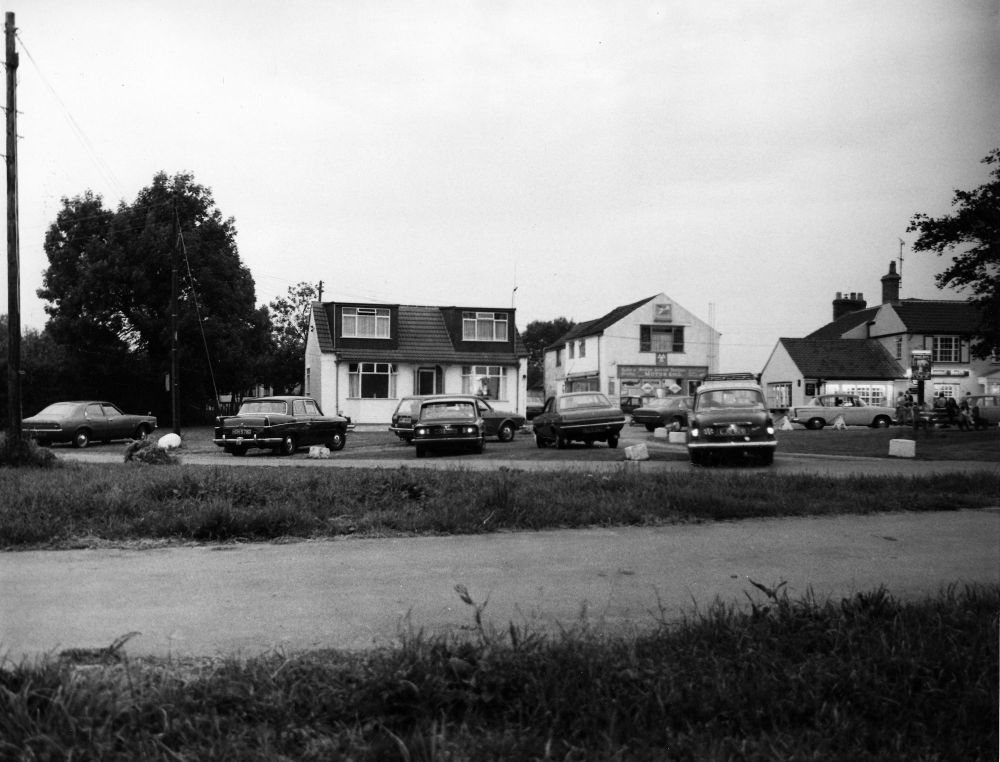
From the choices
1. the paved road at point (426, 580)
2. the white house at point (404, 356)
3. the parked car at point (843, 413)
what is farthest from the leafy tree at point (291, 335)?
the paved road at point (426, 580)

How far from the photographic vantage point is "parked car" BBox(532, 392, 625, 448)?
22.5m

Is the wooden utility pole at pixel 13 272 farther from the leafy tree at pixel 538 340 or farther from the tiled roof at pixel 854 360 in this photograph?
the leafy tree at pixel 538 340

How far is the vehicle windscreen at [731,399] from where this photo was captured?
1784 cm

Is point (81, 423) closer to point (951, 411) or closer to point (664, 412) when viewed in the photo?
point (664, 412)

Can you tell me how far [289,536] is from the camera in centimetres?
739

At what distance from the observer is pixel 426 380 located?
128 feet

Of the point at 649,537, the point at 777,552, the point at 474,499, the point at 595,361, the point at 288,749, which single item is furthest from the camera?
the point at 595,361

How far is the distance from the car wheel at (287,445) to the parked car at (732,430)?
10841 mm

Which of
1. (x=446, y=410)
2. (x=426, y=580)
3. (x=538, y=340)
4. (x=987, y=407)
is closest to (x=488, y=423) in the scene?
(x=446, y=410)

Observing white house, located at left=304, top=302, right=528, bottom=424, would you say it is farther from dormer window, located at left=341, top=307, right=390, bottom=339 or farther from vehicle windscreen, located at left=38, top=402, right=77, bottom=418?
vehicle windscreen, located at left=38, top=402, right=77, bottom=418

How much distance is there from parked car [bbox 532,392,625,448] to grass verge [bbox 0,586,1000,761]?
18.5 meters

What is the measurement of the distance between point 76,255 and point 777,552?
107 feet

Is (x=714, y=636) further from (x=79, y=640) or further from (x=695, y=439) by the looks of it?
(x=695, y=439)

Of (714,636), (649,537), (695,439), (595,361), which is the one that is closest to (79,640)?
(714,636)
